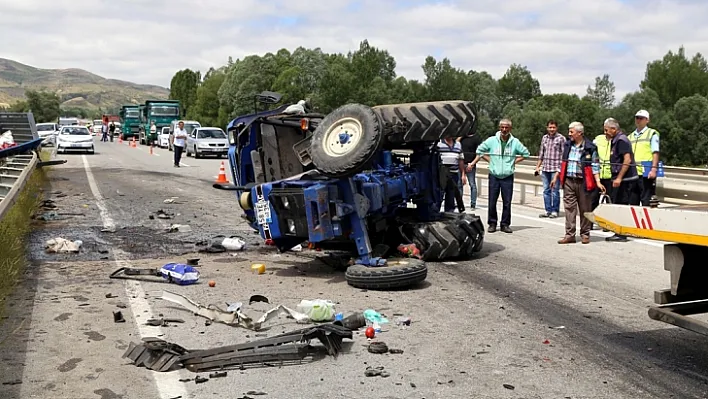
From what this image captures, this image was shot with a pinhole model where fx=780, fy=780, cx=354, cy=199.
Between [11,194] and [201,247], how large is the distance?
2.70 metres

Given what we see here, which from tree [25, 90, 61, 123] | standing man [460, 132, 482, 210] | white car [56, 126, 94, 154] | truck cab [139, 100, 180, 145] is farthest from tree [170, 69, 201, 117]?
standing man [460, 132, 482, 210]

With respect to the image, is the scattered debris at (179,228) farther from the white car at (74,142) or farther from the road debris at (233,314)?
the white car at (74,142)

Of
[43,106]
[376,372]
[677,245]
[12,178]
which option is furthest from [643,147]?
[43,106]

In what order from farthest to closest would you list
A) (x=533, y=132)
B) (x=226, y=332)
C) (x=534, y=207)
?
(x=533, y=132) < (x=534, y=207) < (x=226, y=332)

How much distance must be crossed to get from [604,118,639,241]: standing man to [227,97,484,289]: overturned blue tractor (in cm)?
280

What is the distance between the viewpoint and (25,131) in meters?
17.1

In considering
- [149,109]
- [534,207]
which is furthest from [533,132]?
[534,207]

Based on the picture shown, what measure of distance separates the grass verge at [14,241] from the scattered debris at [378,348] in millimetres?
3114

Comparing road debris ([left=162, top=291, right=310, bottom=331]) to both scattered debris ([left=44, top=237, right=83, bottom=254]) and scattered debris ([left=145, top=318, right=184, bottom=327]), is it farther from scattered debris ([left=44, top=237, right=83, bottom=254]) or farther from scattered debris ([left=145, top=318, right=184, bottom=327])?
scattered debris ([left=44, top=237, right=83, bottom=254])

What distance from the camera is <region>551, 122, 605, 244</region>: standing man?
35.6 feet

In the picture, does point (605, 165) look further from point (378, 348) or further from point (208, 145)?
point (208, 145)

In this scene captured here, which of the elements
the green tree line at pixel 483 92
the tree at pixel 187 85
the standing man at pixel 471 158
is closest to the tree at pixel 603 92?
the green tree line at pixel 483 92

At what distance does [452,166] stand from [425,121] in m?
5.23

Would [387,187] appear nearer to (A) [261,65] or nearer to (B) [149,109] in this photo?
(B) [149,109]
